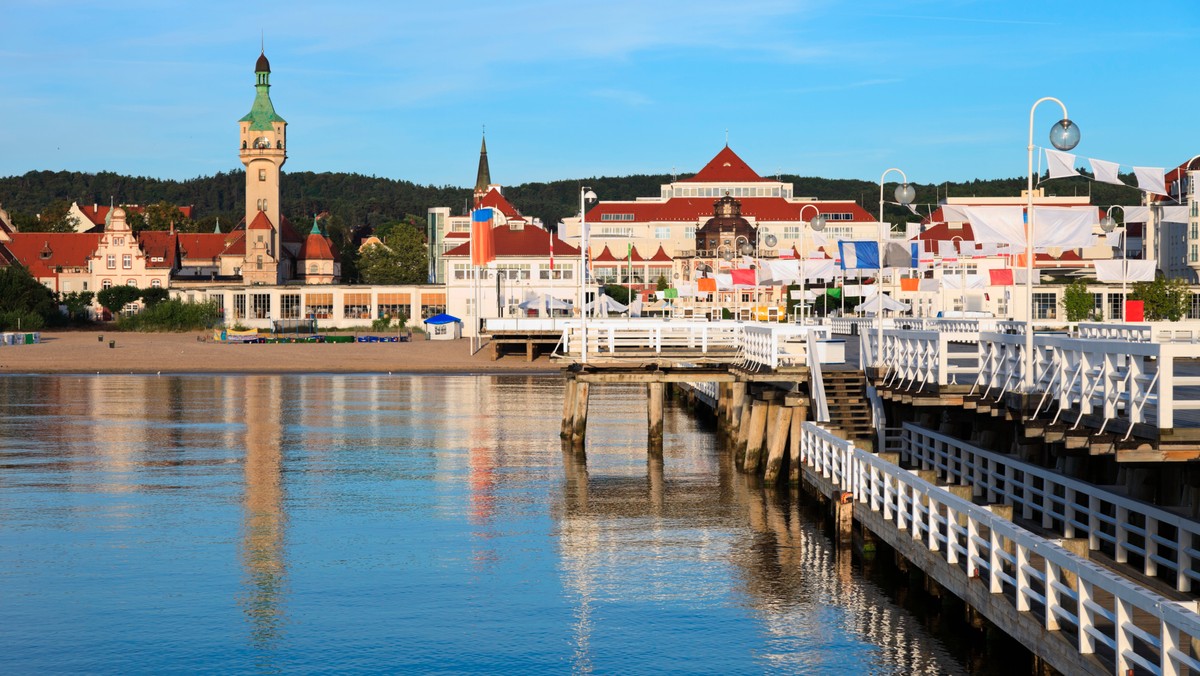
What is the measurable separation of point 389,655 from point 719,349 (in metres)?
22.4

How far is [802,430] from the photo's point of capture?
32375 mm

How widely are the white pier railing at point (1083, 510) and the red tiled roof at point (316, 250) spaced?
416 feet

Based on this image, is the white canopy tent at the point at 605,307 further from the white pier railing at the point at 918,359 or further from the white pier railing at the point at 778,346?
the white pier railing at the point at 918,359

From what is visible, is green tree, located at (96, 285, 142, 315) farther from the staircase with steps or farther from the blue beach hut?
the staircase with steps

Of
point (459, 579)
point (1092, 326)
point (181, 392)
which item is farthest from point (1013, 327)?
point (181, 392)

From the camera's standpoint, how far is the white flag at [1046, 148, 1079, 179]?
→ 23.5m

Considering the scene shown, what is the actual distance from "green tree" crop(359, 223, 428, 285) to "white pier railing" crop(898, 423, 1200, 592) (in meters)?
136

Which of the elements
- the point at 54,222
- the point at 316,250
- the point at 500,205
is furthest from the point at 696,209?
the point at 54,222

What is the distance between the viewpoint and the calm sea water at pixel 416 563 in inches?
765

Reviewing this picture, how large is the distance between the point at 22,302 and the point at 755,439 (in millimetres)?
91516

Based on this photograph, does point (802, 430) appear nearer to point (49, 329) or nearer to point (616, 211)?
point (49, 329)

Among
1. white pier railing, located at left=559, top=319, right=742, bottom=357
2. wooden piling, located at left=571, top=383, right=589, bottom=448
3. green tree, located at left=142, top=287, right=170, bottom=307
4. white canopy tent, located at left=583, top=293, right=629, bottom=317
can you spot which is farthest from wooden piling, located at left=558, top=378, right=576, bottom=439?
green tree, located at left=142, top=287, right=170, bottom=307

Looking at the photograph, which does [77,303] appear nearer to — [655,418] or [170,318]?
[170,318]

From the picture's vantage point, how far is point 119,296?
126250mm
